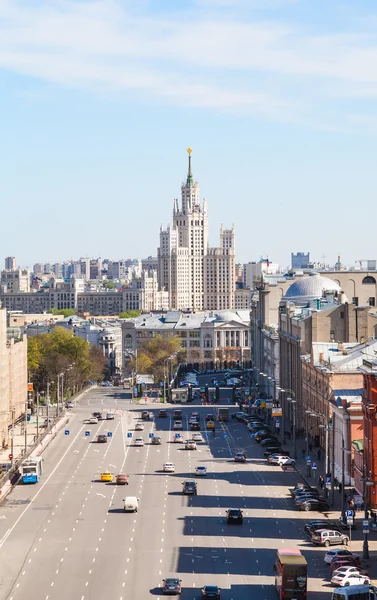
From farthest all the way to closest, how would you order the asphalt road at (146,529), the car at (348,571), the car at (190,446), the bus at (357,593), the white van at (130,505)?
the car at (190,446)
the white van at (130,505)
the asphalt road at (146,529)
the car at (348,571)
the bus at (357,593)

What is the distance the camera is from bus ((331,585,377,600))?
5512 centimetres

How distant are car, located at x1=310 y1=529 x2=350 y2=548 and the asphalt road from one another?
1.99 ft

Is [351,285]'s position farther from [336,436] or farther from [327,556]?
[327,556]

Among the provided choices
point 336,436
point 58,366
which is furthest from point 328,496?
point 58,366

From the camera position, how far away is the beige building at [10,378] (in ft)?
408

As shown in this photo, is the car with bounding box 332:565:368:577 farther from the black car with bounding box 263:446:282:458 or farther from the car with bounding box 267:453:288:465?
the black car with bounding box 263:446:282:458

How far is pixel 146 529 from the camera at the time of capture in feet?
250

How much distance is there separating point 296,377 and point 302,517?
5315 centimetres

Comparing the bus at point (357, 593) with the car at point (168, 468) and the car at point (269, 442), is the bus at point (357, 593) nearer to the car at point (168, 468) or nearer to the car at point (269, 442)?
the car at point (168, 468)

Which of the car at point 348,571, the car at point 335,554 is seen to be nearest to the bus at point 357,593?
the car at point 348,571

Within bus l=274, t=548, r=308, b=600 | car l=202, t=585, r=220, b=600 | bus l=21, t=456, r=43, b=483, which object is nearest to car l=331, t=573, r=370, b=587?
bus l=274, t=548, r=308, b=600

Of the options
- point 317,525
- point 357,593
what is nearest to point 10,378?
point 317,525

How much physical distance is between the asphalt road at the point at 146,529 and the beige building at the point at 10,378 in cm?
1120

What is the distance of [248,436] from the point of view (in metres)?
127
